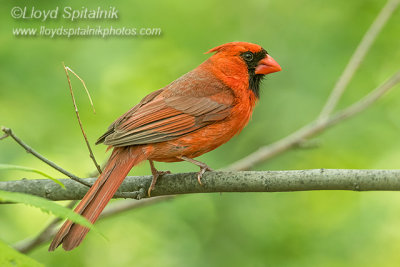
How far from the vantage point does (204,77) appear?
173 inches

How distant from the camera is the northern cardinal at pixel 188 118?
3.38m

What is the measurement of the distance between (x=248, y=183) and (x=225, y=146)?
3.46m

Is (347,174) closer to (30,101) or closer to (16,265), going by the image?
(16,265)

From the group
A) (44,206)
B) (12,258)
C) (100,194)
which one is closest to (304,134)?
(100,194)

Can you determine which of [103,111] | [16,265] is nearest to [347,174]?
[16,265]

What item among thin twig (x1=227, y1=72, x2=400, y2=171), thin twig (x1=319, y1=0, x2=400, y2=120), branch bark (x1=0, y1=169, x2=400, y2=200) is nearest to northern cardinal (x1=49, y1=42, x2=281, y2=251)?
branch bark (x1=0, y1=169, x2=400, y2=200)

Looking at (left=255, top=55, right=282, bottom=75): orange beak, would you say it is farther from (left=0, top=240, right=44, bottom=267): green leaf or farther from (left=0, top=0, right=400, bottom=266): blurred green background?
(left=0, top=240, right=44, bottom=267): green leaf

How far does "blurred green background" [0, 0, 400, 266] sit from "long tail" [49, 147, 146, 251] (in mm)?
1670

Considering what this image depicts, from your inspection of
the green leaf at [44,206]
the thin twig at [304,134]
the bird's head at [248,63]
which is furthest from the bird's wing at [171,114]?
the green leaf at [44,206]

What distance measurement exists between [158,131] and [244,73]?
1.05 meters

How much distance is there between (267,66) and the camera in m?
4.39

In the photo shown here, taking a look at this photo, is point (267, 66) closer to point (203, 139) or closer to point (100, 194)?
point (203, 139)

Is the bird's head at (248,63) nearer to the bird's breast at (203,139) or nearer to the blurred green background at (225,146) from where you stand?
the bird's breast at (203,139)

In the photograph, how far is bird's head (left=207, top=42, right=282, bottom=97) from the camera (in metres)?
4.39
